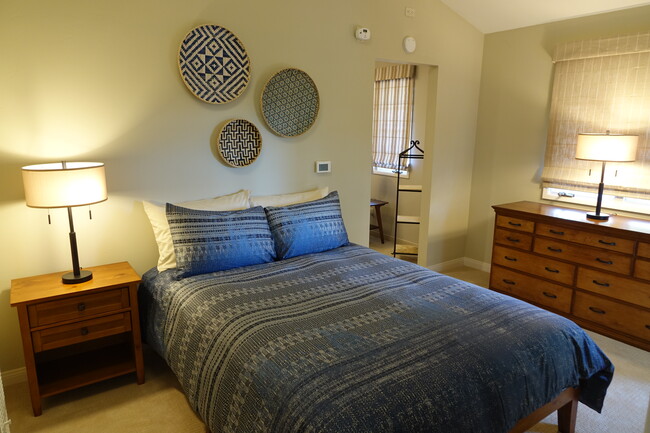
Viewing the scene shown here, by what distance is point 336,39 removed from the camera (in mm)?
3305

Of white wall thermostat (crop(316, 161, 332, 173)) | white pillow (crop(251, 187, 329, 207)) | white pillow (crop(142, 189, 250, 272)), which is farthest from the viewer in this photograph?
white wall thermostat (crop(316, 161, 332, 173))

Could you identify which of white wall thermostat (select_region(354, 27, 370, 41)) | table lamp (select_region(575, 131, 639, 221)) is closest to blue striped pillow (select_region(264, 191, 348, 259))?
white wall thermostat (select_region(354, 27, 370, 41))

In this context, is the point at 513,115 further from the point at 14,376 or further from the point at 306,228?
the point at 14,376

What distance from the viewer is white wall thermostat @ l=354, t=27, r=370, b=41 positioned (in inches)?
132

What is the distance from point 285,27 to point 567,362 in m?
2.69

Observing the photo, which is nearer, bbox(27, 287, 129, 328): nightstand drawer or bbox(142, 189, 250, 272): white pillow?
bbox(27, 287, 129, 328): nightstand drawer

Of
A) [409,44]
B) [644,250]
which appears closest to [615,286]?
[644,250]

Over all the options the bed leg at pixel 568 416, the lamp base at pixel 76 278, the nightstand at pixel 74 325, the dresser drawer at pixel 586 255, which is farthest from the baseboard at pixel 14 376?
the dresser drawer at pixel 586 255

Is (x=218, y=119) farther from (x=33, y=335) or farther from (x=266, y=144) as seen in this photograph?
(x=33, y=335)

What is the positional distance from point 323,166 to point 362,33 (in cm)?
109

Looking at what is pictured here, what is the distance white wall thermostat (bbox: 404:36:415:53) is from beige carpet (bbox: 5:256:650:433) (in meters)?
2.84

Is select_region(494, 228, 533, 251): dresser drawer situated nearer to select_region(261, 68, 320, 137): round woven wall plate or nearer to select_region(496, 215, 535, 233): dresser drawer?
select_region(496, 215, 535, 233): dresser drawer

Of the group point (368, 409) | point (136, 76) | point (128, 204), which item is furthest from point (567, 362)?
point (136, 76)

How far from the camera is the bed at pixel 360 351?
1.43 m
